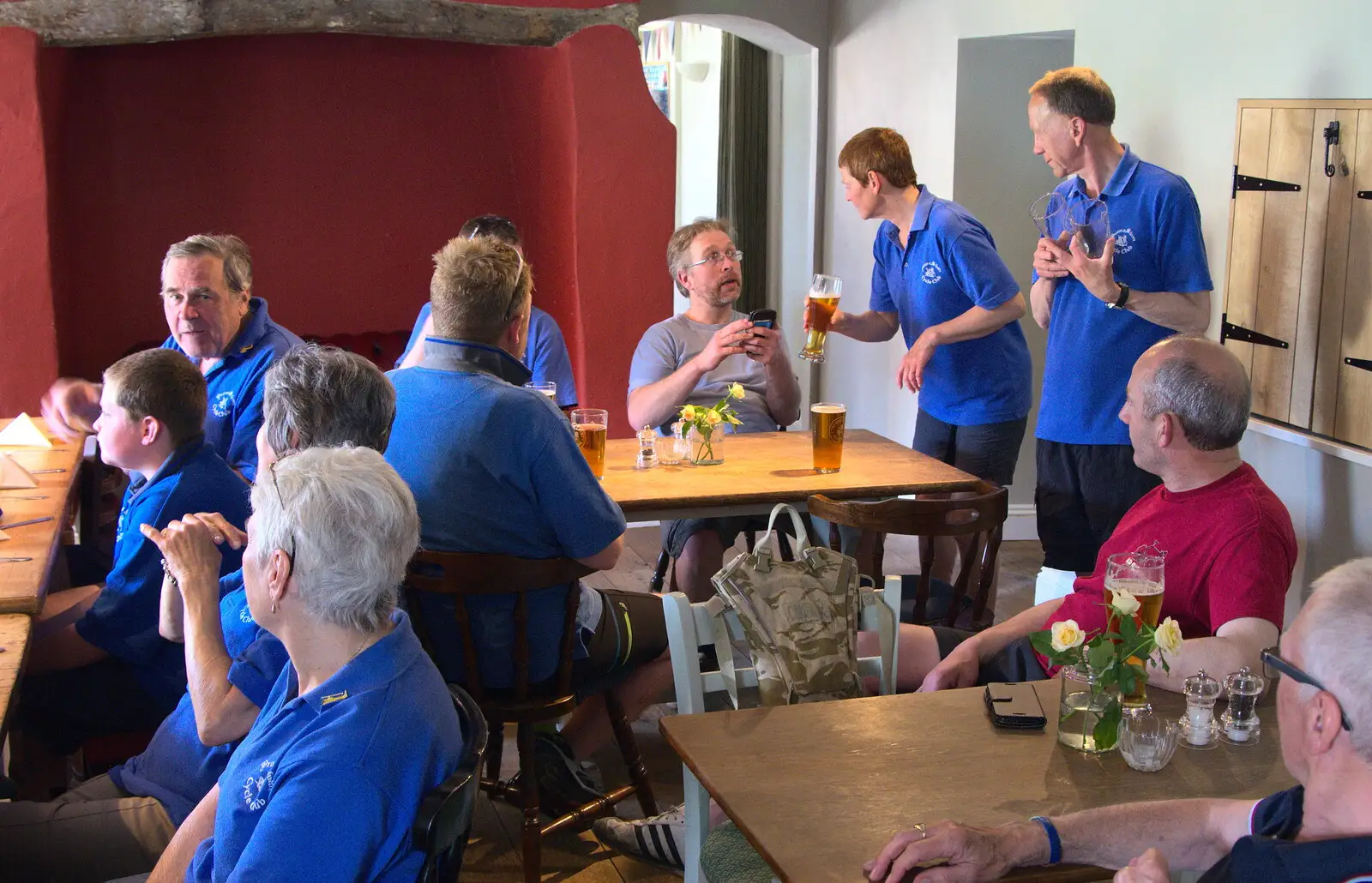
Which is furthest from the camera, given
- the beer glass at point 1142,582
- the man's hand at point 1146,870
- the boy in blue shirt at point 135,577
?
the boy in blue shirt at point 135,577

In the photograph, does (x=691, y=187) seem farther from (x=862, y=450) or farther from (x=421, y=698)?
(x=421, y=698)

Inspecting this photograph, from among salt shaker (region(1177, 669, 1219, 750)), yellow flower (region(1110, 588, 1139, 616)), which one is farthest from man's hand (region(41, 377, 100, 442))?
salt shaker (region(1177, 669, 1219, 750))

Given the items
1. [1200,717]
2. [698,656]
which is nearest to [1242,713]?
[1200,717]

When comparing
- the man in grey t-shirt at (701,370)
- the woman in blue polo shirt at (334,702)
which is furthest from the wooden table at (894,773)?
the man in grey t-shirt at (701,370)

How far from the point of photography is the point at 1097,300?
4.08 meters

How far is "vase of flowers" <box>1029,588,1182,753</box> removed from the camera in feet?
6.49

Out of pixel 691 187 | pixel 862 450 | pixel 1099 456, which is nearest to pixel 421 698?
pixel 862 450

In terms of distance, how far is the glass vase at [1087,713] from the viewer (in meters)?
2.00

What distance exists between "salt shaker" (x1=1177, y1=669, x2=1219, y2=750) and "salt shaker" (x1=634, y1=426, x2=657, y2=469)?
207 cm

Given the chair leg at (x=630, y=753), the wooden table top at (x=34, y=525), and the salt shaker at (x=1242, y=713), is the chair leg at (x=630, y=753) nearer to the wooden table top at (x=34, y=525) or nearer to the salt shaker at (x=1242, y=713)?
the wooden table top at (x=34, y=525)

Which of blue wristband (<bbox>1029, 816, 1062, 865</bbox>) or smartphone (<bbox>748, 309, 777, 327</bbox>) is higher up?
smartphone (<bbox>748, 309, 777, 327</bbox>)

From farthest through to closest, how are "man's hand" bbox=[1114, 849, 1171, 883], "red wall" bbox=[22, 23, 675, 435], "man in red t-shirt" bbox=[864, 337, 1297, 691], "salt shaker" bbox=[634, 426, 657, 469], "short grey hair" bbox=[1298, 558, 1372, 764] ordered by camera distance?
"red wall" bbox=[22, 23, 675, 435]
"salt shaker" bbox=[634, 426, 657, 469]
"man in red t-shirt" bbox=[864, 337, 1297, 691]
"man's hand" bbox=[1114, 849, 1171, 883]
"short grey hair" bbox=[1298, 558, 1372, 764]

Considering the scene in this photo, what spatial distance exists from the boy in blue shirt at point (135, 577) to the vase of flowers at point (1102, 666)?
1.69 meters

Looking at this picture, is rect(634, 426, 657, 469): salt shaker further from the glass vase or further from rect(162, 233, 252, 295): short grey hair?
the glass vase
